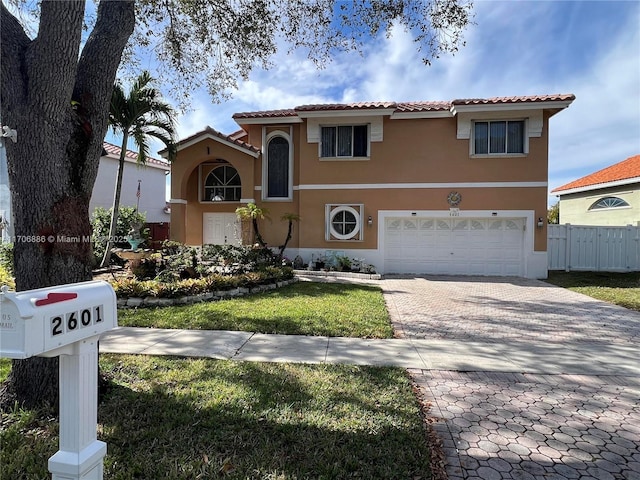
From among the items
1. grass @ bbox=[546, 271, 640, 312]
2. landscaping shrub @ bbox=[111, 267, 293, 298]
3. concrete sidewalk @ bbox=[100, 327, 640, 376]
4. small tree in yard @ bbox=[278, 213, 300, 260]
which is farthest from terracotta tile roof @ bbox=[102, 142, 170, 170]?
grass @ bbox=[546, 271, 640, 312]

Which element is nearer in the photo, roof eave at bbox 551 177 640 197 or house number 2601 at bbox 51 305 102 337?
house number 2601 at bbox 51 305 102 337

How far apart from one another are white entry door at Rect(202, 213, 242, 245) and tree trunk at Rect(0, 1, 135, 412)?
13.0 m

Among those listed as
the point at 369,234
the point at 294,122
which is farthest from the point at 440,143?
the point at 294,122

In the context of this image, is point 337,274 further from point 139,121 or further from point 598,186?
point 598,186

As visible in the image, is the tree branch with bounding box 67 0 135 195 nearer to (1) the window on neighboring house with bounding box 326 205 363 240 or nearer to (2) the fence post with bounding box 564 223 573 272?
(1) the window on neighboring house with bounding box 326 205 363 240

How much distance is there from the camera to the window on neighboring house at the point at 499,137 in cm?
1412

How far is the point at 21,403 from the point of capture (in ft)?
10.8

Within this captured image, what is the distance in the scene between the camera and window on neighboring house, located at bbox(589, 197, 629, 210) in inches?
731

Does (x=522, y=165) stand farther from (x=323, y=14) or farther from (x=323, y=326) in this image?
(x=323, y=326)

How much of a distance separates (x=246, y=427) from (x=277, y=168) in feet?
45.1

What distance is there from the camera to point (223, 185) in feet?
55.8

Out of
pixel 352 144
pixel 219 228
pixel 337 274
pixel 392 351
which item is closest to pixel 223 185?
pixel 219 228

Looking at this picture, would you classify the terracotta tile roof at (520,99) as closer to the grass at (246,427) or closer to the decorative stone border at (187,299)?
the decorative stone border at (187,299)

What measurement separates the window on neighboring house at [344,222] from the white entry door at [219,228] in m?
4.45
